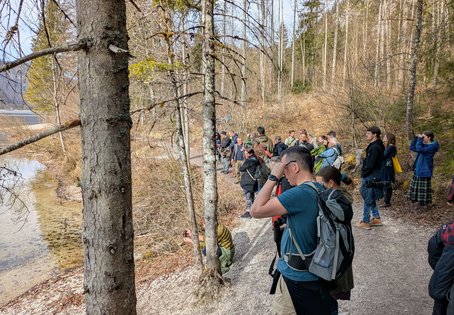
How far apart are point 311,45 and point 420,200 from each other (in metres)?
28.0

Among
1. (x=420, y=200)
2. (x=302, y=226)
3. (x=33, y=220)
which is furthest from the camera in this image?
(x=33, y=220)

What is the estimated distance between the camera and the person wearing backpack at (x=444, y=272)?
2324mm

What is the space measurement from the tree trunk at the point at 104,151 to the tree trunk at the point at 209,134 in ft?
9.82

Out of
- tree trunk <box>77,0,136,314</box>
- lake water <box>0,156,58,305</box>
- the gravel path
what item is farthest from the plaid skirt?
lake water <box>0,156,58,305</box>

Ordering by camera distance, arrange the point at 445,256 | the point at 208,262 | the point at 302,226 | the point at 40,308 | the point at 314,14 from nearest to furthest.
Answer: the point at 302,226 → the point at 445,256 → the point at 208,262 → the point at 40,308 → the point at 314,14

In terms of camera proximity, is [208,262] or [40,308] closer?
[208,262]

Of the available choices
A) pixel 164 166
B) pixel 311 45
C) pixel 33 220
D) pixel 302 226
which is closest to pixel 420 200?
pixel 302 226

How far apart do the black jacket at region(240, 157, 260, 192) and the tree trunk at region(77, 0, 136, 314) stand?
6.33 metres

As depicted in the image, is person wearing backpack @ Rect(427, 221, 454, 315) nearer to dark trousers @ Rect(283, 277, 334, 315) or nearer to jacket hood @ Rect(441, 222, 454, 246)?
jacket hood @ Rect(441, 222, 454, 246)

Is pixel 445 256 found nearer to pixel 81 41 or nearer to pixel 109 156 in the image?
pixel 109 156

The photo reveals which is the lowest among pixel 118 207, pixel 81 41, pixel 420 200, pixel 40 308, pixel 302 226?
pixel 40 308

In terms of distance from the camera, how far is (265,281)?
5348 mm

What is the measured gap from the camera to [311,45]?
31.8 metres

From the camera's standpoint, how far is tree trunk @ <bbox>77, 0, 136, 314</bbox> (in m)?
1.42
